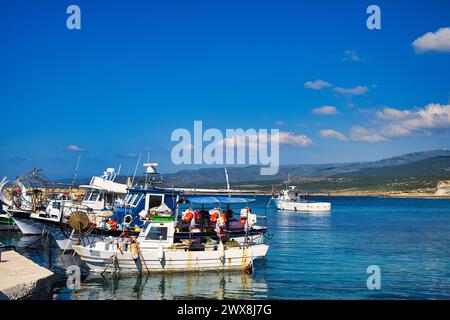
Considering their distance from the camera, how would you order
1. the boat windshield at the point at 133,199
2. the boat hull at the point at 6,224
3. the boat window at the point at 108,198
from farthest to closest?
the boat hull at the point at 6,224 < the boat window at the point at 108,198 < the boat windshield at the point at 133,199

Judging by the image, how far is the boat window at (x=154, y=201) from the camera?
31.3 m

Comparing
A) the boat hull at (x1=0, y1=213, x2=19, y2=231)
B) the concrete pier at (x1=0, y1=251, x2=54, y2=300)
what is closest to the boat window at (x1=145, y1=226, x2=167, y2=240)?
the concrete pier at (x1=0, y1=251, x2=54, y2=300)

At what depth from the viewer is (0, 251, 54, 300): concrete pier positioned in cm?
1552

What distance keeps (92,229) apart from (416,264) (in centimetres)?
2076

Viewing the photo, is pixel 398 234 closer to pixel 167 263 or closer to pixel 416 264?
pixel 416 264

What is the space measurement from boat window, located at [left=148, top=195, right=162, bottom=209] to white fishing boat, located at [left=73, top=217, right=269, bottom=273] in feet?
15.8

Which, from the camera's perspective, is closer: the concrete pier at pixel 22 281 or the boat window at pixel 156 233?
the concrete pier at pixel 22 281

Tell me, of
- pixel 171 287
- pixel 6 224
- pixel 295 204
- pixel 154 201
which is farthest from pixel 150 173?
pixel 295 204

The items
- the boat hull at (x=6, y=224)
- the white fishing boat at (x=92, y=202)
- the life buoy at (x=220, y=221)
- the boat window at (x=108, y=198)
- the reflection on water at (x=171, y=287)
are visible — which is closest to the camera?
the reflection on water at (x=171, y=287)

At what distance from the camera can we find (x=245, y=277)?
2597cm

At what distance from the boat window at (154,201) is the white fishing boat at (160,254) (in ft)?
15.8

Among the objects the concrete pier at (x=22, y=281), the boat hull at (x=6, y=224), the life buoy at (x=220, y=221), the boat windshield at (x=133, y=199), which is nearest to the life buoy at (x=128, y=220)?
the boat windshield at (x=133, y=199)

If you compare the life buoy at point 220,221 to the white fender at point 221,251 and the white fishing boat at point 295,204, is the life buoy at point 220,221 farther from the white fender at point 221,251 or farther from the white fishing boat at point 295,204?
the white fishing boat at point 295,204

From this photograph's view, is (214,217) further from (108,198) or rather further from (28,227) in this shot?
(28,227)
